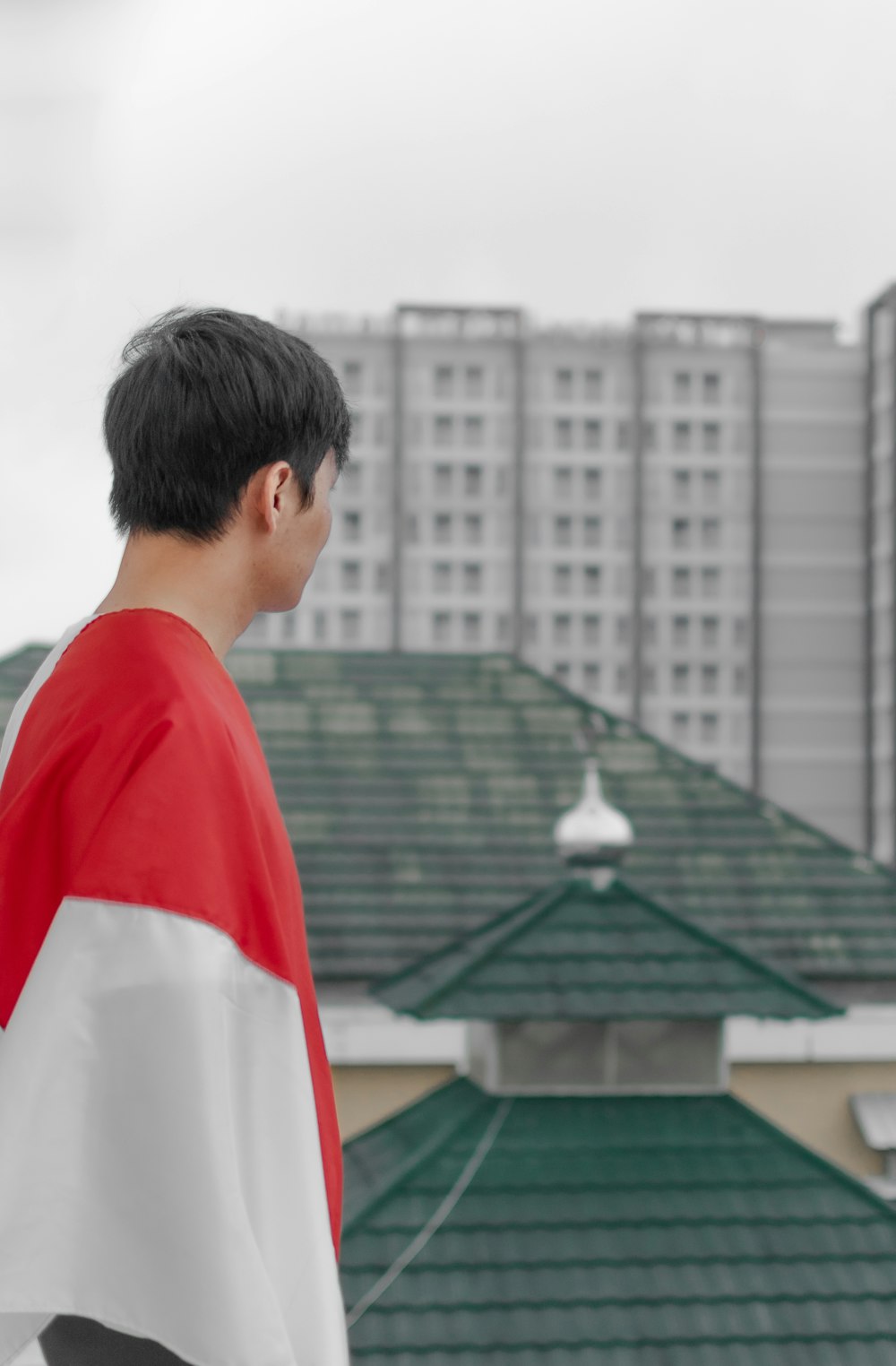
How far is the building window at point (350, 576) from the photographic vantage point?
35812mm

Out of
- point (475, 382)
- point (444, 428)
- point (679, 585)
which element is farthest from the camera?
point (679, 585)

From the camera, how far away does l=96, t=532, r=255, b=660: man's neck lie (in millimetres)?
1033

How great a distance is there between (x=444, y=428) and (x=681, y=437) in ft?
19.0

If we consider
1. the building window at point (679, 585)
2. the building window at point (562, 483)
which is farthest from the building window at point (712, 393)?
the building window at point (679, 585)

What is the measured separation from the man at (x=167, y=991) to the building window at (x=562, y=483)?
117ft

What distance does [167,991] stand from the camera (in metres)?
0.90

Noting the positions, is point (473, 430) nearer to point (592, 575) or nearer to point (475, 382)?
point (475, 382)

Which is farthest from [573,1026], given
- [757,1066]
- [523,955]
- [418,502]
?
[418,502]

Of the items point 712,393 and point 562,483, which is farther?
point 562,483

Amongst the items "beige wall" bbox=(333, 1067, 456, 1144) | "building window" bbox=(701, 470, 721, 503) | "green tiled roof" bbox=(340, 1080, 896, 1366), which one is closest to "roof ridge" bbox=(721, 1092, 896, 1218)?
"green tiled roof" bbox=(340, 1080, 896, 1366)

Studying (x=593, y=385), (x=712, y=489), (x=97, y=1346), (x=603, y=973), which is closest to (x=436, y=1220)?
(x=603, y=973)

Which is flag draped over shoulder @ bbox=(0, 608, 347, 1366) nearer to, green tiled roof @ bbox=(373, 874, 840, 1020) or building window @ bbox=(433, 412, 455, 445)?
green tiled roof @ bbox=(373, 874, 840, 1020)

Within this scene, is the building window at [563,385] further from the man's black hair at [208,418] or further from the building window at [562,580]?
the man's black hair at [208,418]

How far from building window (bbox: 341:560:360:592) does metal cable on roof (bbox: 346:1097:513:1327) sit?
32.6 m
